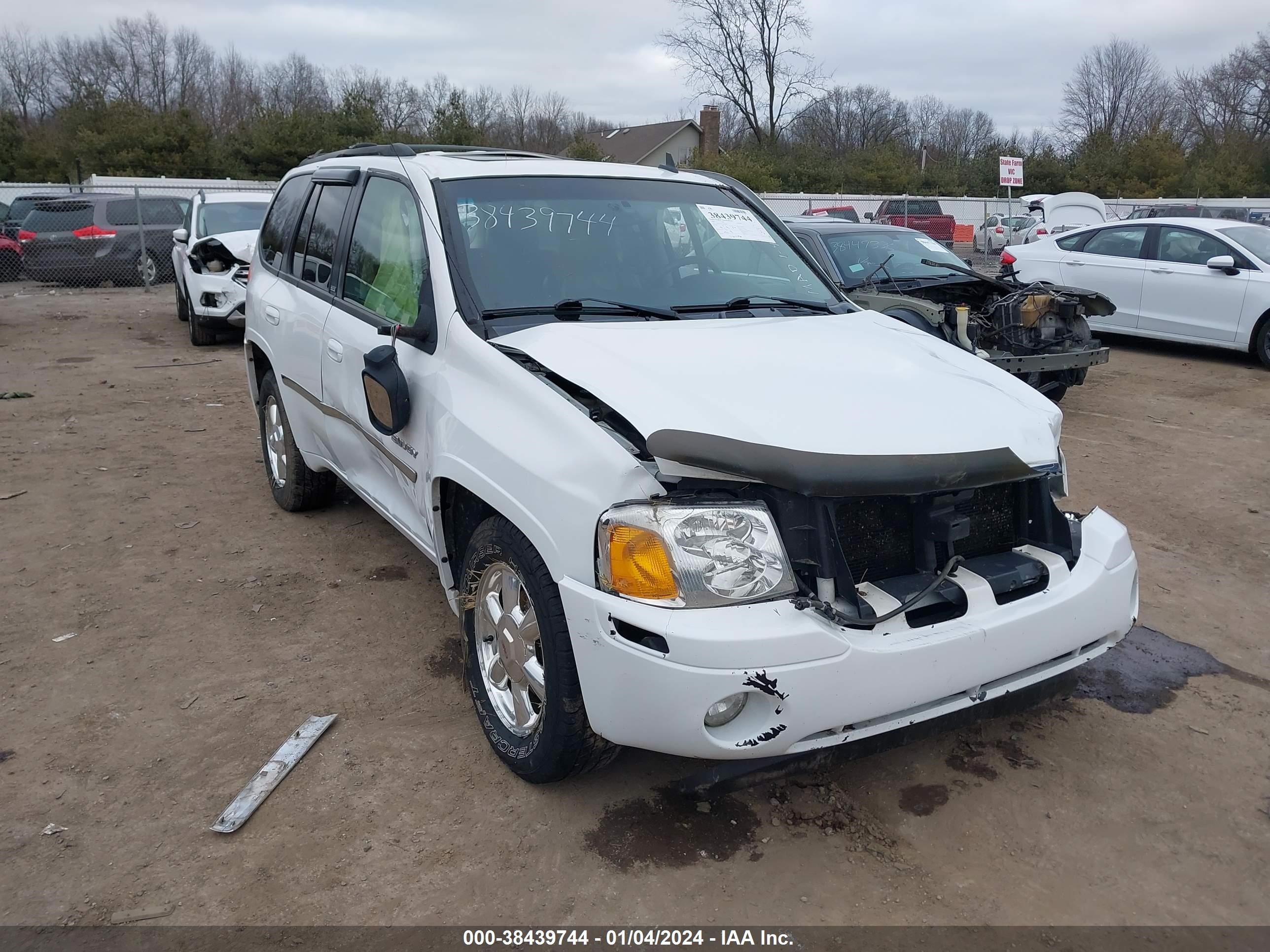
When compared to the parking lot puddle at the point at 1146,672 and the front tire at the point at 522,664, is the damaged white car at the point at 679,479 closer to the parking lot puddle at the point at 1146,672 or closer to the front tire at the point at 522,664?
the front tire at the point at 522,664

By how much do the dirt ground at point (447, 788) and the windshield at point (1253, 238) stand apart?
668cm

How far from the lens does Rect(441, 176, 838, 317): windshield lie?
3.41 metres

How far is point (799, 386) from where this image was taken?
9.21 feet

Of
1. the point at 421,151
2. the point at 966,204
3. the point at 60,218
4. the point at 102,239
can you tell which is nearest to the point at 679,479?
the point at 421,151

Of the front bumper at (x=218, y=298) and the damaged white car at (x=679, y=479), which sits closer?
the damaged white car at (x=679, y=479)

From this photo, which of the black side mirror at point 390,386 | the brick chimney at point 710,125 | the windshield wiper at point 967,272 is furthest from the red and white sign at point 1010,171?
the brick chimney at point 710,125

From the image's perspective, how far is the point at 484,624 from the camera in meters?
3.11

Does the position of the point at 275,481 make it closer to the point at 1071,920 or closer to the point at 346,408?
the point at 346,408

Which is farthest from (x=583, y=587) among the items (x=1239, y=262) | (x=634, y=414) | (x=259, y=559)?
(x=1239, y=262)

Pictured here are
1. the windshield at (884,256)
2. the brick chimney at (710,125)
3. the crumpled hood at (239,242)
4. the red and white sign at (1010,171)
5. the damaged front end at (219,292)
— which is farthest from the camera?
the brick chimney at (710,125)

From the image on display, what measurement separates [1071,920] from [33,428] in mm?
8111

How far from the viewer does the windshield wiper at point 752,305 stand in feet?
11.6

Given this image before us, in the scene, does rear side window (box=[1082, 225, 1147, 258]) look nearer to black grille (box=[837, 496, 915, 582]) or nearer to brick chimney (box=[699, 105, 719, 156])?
black grille (box=[837, 496, 915, 582])

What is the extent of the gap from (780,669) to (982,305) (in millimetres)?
6802
